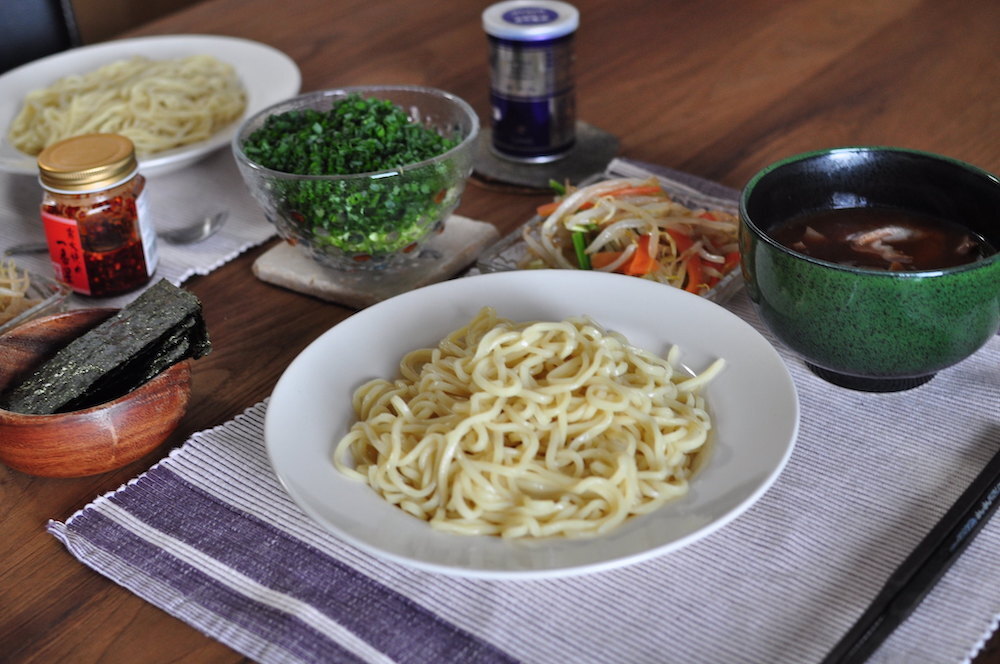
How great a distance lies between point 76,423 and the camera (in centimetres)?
115

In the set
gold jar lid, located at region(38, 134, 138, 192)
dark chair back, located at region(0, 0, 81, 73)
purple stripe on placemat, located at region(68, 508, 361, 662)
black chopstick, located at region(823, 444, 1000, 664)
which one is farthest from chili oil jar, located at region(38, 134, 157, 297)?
dark chair back, located at region(0, 0, 81, 73)

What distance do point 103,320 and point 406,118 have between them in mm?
592

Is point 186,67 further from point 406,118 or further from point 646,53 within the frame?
point 646,53

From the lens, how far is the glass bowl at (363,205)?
147 centimetres

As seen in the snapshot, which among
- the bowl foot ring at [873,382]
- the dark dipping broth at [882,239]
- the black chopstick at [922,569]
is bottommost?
the bowl foot ring at [873,382]

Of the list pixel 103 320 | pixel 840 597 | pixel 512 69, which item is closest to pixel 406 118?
pixel 512 69

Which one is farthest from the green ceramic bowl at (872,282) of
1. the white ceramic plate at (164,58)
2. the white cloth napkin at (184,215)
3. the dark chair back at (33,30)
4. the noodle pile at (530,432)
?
the dark chair back at (33,30)

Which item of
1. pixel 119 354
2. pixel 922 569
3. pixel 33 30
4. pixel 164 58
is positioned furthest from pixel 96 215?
pixel 33 30

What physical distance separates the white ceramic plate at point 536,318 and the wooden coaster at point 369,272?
232 millimetres

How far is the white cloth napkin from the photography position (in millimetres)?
1682

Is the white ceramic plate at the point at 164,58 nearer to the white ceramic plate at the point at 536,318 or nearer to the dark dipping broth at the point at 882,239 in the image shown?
the white ceramic plate at the point at 536,318

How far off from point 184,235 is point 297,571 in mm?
870

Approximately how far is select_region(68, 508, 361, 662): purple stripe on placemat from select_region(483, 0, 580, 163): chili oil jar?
113cm

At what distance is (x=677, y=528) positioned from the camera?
0.97 metres
